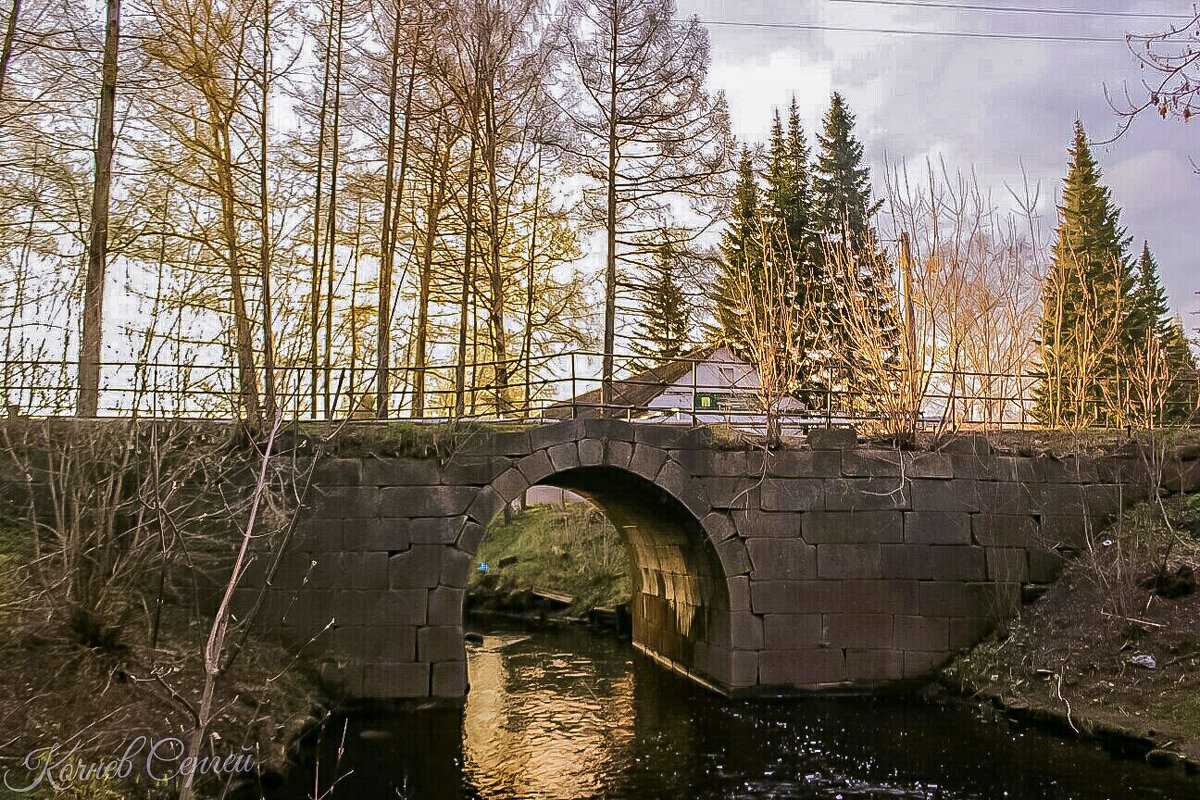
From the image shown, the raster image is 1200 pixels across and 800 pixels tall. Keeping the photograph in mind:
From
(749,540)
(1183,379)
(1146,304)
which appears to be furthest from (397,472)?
(1146,304)

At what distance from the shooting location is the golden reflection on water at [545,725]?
27.4 ft

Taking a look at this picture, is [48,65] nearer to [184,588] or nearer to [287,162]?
[287,162]

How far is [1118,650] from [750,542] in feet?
14.3

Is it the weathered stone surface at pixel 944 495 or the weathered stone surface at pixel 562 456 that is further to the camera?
the weathered stone surface at pixel 944 495

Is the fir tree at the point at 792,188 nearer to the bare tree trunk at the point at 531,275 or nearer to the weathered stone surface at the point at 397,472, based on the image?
the bare tree trunk at the point at 531,275

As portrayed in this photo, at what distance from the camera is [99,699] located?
7105mm

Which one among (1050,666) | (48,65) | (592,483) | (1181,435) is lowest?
(1050,666)

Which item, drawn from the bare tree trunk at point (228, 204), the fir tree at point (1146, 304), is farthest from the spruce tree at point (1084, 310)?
the bare tree trunk at point (228, 204)

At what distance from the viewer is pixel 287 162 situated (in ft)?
46.0

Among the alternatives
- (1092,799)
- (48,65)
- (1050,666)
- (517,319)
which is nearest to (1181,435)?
(1050,666)

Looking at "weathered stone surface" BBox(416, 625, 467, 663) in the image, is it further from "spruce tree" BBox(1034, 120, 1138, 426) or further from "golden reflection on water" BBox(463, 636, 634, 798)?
"spruce tree" BBox(1034, 120, 1138, 426)

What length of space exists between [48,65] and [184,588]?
6.30 m

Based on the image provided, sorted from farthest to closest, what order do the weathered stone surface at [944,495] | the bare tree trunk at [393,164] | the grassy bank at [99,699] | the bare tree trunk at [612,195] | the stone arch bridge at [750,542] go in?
the bare tree trunk at [612,195], the bare tree trunk at [393,164], the weathered stone surface at [944,495], the stone arch bridge at [750,542], the grassy bank at [99,699]

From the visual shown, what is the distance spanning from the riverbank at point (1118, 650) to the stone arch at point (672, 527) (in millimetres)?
2972
